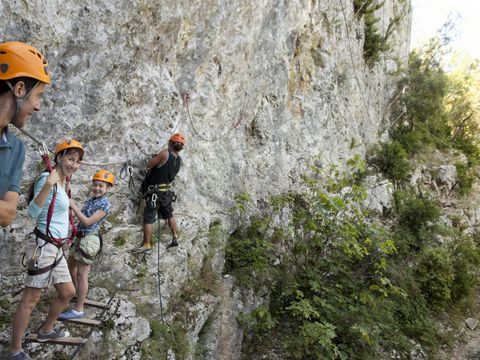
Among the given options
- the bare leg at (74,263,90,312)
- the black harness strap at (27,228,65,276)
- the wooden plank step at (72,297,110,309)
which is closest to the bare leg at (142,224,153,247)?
the wooden plank step at (72,297,110,309)

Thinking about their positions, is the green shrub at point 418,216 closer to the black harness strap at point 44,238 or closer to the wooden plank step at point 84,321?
the wooden plank step at point 84,321

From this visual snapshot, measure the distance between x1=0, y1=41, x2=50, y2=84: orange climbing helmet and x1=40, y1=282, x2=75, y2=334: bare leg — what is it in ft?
6.93

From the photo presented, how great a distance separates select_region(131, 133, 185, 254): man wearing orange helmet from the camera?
20.4 feet

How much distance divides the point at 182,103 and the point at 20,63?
5.31m

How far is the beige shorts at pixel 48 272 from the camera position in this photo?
3.53m

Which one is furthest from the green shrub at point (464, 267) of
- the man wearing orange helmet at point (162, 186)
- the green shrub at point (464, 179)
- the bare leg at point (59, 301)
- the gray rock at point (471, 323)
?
the bare leg at point (59, 301)

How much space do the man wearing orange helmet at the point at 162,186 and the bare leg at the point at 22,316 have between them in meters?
2.67

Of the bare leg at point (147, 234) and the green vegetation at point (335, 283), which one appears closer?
the bare leg at point (147, 234)

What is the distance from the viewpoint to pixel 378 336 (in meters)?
7.89

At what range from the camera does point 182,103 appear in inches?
306

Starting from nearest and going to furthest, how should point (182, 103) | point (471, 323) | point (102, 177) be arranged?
point (102, 177) < point (182, 103) < point (471, 323)

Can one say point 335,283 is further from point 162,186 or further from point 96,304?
point 96,304

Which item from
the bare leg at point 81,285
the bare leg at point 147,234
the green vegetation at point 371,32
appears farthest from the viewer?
the green vegetation at point 371,32

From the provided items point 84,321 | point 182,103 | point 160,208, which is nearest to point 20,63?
point 84,321
